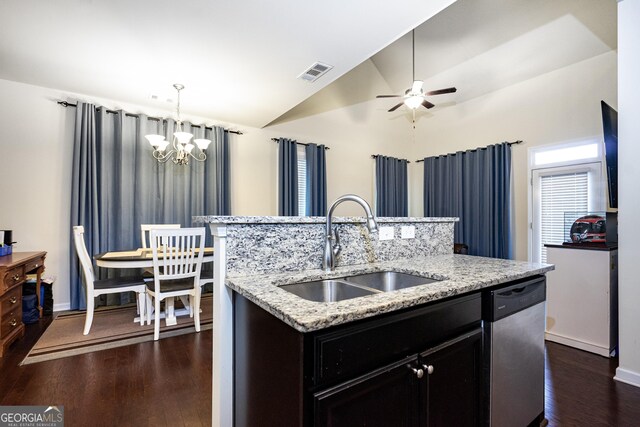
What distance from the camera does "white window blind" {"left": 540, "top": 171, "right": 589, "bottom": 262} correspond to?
3.93 meters

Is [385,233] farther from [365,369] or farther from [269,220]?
[365,369]

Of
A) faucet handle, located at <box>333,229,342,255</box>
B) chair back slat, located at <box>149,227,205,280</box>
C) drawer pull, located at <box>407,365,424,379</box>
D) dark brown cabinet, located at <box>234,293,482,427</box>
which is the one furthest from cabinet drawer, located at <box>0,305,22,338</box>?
drawer pull, located at <box>407,365,424,379</box>

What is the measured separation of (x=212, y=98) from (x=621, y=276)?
4323 mm

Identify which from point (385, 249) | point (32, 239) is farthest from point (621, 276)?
point (32, 239)

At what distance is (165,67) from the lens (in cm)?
297

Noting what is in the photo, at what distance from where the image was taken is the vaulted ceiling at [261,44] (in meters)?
2.24

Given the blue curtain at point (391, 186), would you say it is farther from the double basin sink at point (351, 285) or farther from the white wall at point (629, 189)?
the double basin sink at point (351, 285)

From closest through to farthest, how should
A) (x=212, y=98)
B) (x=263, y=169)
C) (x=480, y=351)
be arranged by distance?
(x=480, y=351)
(x=212, y=98)
(x=263, y=169)

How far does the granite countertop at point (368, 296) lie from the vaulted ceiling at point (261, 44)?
1868 mm

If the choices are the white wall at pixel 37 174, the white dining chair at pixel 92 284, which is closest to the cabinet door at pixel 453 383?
the white dining chair at pixel 92 284

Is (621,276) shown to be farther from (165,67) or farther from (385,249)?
(165,67)

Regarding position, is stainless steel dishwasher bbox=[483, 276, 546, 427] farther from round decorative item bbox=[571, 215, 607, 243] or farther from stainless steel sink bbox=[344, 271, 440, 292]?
round decorative item bbox=[571, 215, 607, 243]

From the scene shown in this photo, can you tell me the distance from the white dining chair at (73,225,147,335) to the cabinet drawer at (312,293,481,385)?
9.06 feet

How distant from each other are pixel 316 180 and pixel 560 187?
11.7 feet
